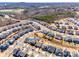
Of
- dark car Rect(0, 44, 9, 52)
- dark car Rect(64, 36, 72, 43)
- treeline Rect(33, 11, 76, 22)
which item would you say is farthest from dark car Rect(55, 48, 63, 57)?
dark car Rect(0, 44, 9, 52)

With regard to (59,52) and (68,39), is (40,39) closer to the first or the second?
(59,52)

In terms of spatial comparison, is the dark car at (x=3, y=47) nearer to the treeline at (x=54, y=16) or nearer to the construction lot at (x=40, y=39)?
the construction lot at (x=40, y=39)

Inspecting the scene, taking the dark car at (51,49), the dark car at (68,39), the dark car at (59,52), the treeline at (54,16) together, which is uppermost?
the treeline at (54,16)

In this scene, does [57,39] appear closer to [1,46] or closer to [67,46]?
[67,46]

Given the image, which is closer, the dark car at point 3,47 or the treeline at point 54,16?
the dark car at point 3,47

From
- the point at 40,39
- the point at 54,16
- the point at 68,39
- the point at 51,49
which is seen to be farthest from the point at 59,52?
the point at 54,16

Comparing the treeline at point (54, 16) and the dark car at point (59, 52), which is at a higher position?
the treeline at point (54, 16)

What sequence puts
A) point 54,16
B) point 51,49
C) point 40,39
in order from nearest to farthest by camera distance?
point 51,49 < point 40,39 < point 54,16

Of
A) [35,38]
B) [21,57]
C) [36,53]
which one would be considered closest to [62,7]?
[35,38]

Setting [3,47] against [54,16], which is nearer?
[3,47]

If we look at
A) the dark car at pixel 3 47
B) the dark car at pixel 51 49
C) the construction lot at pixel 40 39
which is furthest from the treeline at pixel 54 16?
the dark car at pixel 3 47

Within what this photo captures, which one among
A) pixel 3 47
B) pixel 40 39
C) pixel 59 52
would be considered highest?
pixel 40 39
